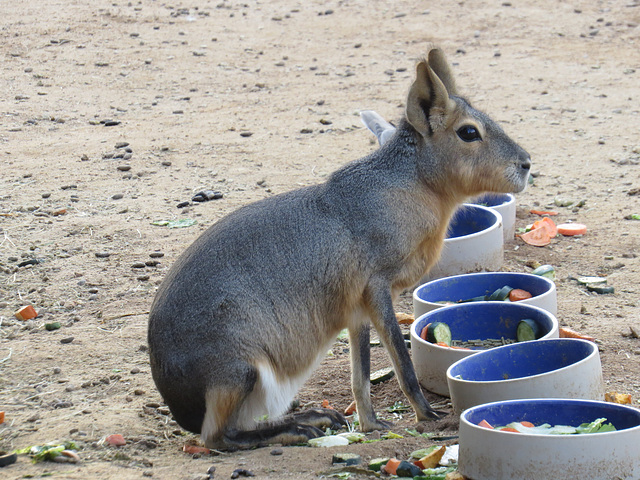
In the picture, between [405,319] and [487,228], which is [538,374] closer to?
[405,319]

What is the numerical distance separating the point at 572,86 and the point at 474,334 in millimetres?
6543

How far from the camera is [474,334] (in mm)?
4512

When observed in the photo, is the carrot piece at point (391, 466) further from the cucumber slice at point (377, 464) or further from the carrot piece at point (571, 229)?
the carrot piece at point (571, 229)

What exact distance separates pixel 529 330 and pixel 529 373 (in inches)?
15.1

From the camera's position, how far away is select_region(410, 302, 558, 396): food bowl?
4102mm

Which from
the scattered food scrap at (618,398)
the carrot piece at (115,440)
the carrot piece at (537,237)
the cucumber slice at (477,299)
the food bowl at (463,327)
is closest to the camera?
the carrot piece at (115,440)

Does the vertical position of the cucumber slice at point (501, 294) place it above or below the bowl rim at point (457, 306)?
below

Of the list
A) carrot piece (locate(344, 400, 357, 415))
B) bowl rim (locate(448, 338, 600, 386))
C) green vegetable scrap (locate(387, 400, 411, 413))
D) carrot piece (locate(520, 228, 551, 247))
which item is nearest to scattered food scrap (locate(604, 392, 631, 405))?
bowl rim (locate(448, 338, 600, 386))

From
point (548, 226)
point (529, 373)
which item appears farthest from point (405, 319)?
point (548, 226)

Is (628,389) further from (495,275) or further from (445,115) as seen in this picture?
(445,115)

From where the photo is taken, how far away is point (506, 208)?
609 centimetres

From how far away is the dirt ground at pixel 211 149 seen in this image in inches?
163

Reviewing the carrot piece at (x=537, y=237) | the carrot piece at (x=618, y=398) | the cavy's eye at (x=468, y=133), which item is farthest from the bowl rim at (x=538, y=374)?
the carrot piece at (x=537, y=237)

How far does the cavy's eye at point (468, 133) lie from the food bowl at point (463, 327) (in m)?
0.91
